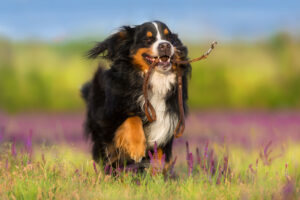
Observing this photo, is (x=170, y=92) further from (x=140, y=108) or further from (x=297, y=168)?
(x=297, y=168)

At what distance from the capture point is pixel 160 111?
15.1 feet

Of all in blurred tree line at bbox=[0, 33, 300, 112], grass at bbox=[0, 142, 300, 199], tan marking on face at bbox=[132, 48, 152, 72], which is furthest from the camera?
blurred tree line at bbox=[0, 33, 300, 112]

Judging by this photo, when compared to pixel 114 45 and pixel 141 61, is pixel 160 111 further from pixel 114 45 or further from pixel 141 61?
pixel 114 45

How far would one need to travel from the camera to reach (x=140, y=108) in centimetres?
451

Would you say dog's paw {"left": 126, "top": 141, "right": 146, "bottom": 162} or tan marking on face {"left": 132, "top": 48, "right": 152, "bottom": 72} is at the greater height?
tan marking on face {"left": 132, "top": 48, "right": 152, "bottom": 72}

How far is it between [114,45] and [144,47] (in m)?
0.42

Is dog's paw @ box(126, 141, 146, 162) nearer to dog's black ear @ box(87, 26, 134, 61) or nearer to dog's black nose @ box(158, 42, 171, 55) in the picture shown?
dog's black nose @ box(158, 42, 171, 55)

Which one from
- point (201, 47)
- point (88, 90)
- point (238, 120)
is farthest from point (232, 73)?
point (88, 90)

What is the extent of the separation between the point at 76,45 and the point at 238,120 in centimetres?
1194

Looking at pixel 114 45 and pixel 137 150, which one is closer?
pixel 137 150

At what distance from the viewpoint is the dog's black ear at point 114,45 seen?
4746 mm

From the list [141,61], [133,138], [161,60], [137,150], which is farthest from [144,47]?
[137,150]

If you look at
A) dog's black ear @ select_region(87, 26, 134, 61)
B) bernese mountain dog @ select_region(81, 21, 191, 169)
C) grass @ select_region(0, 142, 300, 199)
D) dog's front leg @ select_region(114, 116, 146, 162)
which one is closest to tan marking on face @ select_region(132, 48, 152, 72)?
bernese mountain dog @ select_region(81, 21, 191, 169)

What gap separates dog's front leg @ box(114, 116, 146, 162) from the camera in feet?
13.7
